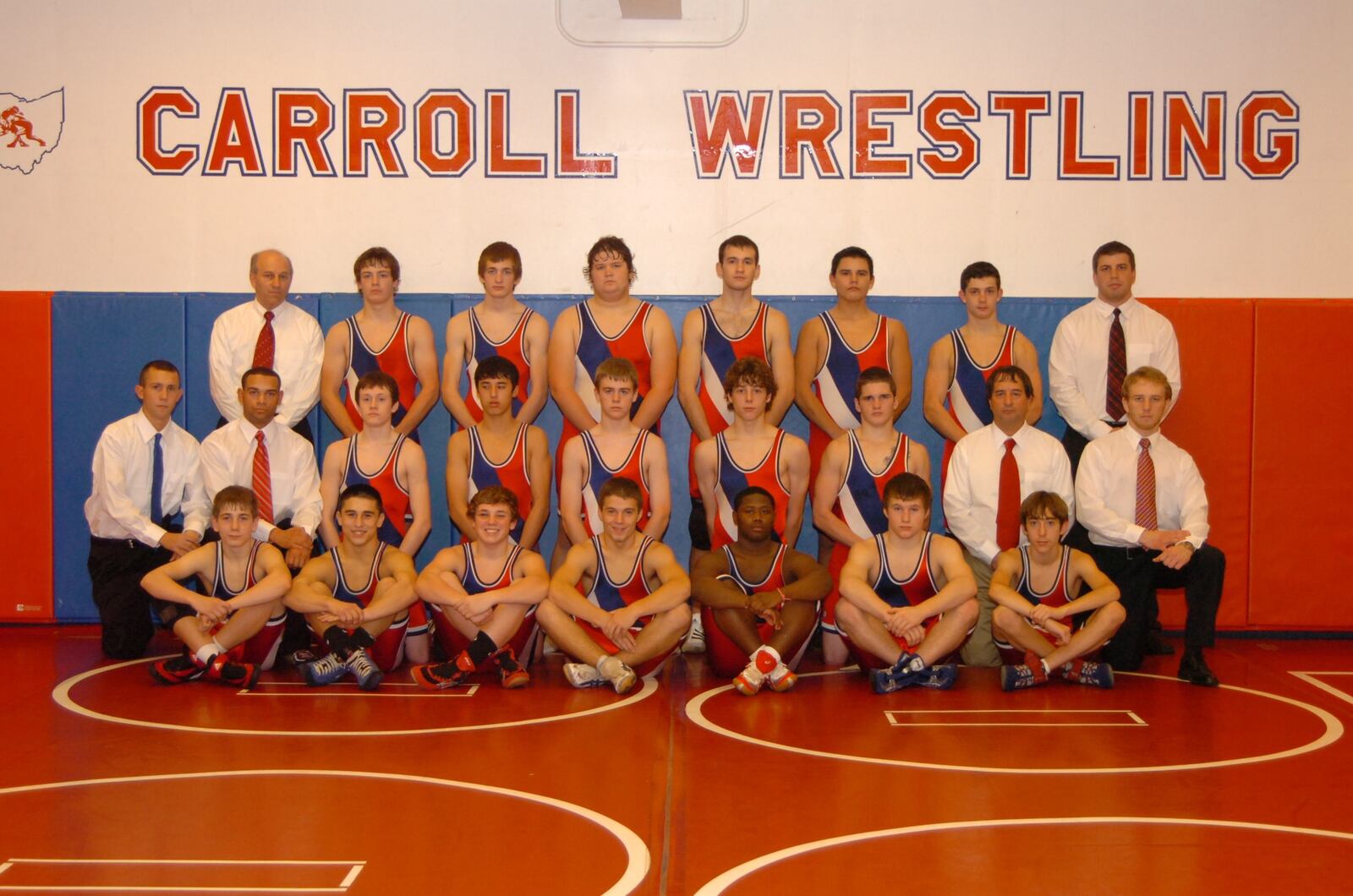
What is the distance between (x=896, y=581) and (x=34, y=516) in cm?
487

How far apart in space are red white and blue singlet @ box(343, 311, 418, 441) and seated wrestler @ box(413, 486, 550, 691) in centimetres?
112

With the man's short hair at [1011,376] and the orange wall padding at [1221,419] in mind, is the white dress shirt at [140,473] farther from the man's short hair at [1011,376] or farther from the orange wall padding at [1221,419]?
the orange wall padding at [1221,419]

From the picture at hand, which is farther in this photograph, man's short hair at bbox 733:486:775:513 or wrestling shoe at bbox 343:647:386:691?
man's short hair at bbox 733:486:775:513

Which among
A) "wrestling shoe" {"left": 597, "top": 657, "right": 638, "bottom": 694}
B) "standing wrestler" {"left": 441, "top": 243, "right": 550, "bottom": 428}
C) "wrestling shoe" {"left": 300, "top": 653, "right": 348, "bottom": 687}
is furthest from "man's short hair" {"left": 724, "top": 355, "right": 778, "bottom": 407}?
"wrestling shoe" {"left": 300, "top": 653, "right": 348, "bottom": 687}

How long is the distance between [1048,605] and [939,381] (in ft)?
4.71

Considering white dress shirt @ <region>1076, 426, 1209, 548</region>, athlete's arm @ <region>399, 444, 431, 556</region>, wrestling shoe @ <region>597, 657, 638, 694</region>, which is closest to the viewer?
wrestling shoe @ <region>597, 657, 638, 694</region>

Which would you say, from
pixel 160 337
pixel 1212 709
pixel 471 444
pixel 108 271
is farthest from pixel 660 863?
pixel 108 271

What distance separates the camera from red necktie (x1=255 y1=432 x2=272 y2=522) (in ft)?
21.0

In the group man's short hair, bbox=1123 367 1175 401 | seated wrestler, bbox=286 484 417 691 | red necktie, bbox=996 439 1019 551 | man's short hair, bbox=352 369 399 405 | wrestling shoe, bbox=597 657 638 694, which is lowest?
wrestling shoe, bbox=597 657 638 694

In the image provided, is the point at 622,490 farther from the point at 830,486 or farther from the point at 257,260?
the point at 257,260

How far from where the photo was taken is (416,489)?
6.29 m

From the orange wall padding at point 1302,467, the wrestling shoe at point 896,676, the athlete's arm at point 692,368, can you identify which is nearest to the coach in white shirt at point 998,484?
the wrestling shoe at point 896,676

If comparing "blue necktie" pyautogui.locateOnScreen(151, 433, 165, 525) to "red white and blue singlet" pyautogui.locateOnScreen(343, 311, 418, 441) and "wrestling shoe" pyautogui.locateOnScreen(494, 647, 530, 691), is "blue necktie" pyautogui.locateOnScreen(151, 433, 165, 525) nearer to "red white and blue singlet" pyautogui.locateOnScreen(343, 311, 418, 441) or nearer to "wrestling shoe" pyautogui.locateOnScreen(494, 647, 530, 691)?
"red white and blue singlet" pyautogui.locateOnScreen(343, 311, 418, 441)

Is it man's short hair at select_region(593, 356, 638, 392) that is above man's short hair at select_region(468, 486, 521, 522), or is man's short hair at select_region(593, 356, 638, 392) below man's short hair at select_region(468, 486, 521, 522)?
above
